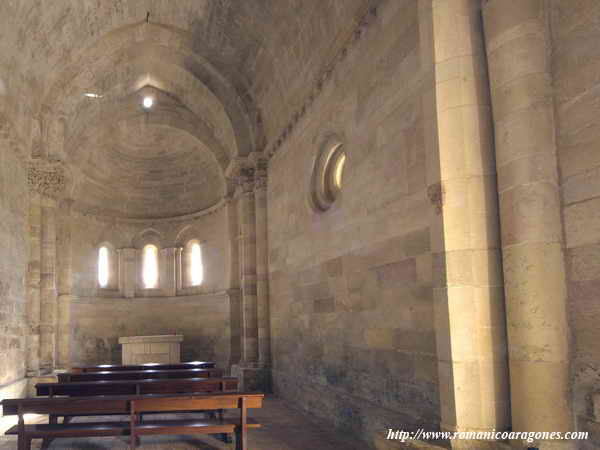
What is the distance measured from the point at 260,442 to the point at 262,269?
22.2 ft

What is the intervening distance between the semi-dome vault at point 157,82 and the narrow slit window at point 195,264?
4.96 feet

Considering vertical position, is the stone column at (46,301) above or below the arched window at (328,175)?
below

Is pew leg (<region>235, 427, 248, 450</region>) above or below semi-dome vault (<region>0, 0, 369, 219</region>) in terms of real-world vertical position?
below

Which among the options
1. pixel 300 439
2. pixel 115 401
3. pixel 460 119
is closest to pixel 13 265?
pixel 115 401

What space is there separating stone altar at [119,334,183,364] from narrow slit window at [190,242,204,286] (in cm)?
331

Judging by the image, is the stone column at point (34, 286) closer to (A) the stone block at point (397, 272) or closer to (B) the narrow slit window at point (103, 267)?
(B) the narrow slit window at point (103, 267)

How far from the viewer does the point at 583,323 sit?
16.3 ft

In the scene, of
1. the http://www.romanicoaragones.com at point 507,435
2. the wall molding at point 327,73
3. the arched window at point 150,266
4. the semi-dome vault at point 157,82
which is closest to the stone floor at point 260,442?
the http://www.romanicoaragones.com at point 507,435

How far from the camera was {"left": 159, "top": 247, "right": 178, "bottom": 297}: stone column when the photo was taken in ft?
76.5

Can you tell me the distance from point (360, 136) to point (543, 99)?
162 inches

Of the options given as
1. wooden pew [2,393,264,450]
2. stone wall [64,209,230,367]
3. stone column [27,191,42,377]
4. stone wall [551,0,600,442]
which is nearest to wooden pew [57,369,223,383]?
wooden pew [2,393,264,450]

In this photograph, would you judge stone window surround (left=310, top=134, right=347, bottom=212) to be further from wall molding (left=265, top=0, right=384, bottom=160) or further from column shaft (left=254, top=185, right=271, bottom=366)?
column shaft (left=254, top=185, right=271, bottom=366)

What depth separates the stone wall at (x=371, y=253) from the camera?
7430 millimetres

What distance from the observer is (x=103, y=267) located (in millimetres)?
23000
